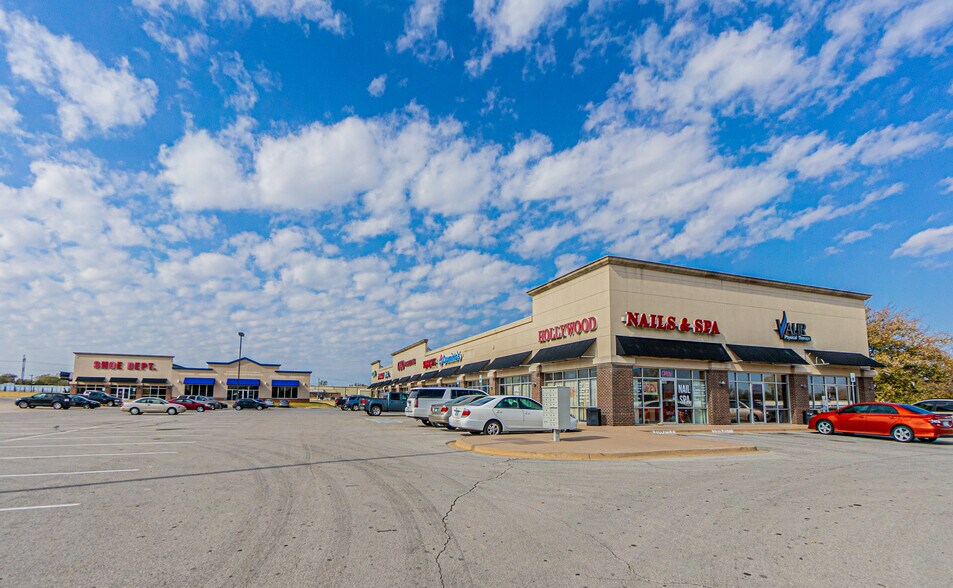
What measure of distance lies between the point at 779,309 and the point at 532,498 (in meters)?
27.7

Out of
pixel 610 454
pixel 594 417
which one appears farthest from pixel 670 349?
pixel 610 454

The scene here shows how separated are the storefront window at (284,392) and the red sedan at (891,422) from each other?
76.5 meters

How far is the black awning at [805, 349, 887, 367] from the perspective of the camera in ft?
102

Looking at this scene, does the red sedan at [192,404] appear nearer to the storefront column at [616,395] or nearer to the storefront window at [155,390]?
the storefront window at [155,390]

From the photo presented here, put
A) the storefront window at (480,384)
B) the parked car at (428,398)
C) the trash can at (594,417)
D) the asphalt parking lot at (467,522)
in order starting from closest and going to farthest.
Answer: the asphalt parking lot at (467,522) → the trash can at (594,417) → the parked car at (428,398) → the storefront window at (480,384)

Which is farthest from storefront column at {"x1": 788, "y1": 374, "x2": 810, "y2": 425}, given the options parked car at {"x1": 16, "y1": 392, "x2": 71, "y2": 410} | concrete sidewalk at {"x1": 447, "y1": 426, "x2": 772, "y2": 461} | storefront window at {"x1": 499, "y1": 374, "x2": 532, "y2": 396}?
parked car at {"x1": 16, "y1": 392, "x2": 71, "y2": 410}

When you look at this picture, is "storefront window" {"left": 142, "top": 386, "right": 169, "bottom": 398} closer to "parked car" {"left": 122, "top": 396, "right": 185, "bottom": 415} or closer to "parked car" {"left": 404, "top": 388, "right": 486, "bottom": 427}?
"parked car" {"left": 122, "top": 396, "right": 185, "bottom": 415}

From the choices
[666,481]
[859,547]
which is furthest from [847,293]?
[859,547]

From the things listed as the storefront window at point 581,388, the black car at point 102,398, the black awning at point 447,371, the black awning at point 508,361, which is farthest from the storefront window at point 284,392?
the storefront window at point 581,388

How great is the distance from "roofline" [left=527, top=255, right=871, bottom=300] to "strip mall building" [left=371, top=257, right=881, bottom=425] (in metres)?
0.07

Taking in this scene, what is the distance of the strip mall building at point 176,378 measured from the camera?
237 ft

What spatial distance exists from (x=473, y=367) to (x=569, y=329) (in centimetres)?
1483

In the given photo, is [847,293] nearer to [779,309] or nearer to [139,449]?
[779,309]

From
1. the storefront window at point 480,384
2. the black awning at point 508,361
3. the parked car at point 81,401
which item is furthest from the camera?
the parked car at point 81,401
